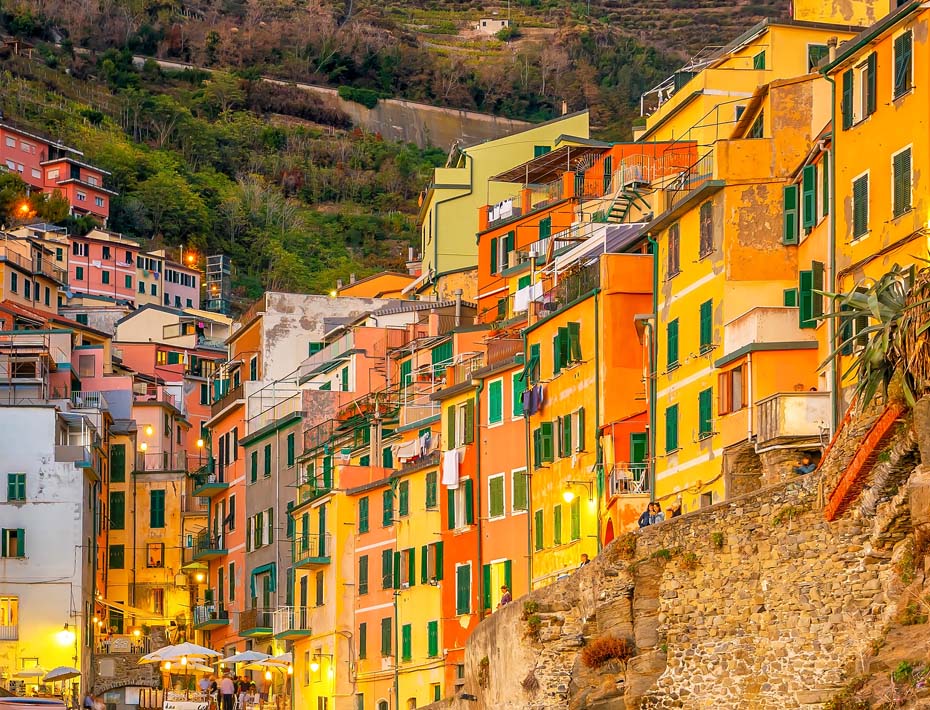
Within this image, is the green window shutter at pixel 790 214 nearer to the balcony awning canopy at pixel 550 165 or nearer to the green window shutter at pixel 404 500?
the green window shutter at pixel 404 500

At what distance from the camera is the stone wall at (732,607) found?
3278 centimetres

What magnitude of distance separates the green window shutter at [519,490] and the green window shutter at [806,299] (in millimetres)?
16746

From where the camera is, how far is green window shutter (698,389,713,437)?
4569 centimetres

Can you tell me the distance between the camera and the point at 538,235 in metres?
74.7

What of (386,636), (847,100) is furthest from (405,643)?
(847,100)

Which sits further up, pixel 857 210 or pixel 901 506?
pixel 857 210

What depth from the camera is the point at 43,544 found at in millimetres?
83375

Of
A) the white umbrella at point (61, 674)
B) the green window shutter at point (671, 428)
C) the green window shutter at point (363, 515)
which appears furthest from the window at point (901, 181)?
the white umbrella at point (61, 674)

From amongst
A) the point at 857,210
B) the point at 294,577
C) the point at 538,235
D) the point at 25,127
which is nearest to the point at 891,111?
the point at 857,210

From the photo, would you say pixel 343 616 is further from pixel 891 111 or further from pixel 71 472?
pixel 891 111

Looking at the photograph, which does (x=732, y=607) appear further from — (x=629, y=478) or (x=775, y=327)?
(x=629, y=478)

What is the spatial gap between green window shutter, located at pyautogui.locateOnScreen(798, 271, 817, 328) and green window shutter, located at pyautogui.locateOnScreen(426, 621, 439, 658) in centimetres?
2358

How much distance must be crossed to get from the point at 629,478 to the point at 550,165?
30.0 metres

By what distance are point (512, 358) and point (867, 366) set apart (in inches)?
1109
